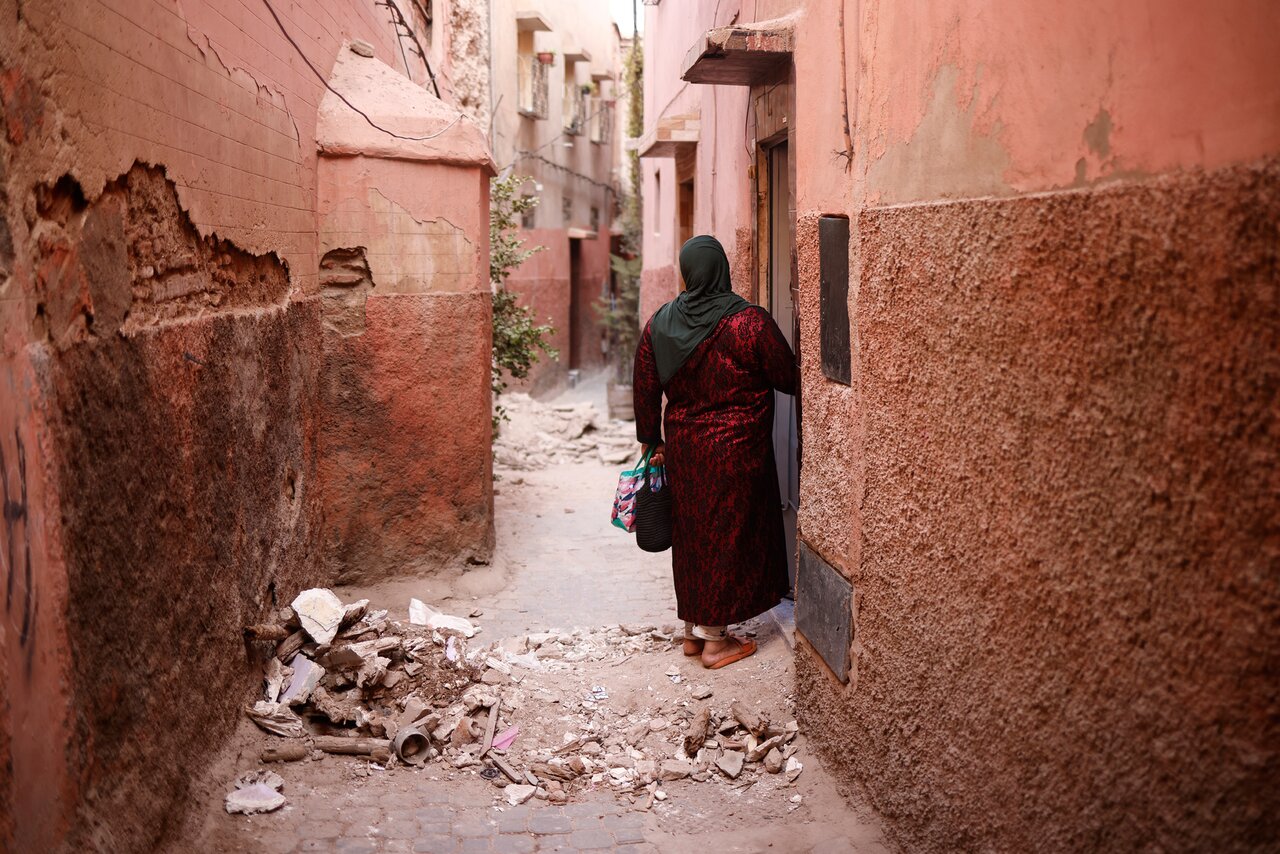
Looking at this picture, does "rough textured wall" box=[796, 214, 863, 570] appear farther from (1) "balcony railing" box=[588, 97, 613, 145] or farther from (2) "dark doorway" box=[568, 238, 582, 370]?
(1) "balcony railing" box=[588, 97, 613, 145]

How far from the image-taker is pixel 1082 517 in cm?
206

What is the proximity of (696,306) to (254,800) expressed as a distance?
2448mm

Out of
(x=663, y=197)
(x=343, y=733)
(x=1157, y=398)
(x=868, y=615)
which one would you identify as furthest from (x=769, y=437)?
(x=663, y=197)

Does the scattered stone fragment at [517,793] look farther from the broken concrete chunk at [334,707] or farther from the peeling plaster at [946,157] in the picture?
the peeling plaster at [946,157]

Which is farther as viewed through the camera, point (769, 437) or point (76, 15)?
point (769, 437)

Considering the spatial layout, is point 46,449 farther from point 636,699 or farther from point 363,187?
point 363,187

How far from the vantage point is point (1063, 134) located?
7.05ft

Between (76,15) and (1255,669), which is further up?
(76,15)

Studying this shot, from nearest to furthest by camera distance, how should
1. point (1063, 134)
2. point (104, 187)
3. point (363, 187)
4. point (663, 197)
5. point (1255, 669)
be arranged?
point (1255, 669)
point (1063, 134)
point (104, 187)
point (363, 187)
point (663, 197)

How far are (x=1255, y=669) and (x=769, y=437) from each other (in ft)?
9.81

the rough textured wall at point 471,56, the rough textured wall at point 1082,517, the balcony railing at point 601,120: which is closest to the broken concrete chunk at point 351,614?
the rough textured wall at point 1082,517

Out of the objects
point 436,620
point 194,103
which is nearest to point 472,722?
point 436,620

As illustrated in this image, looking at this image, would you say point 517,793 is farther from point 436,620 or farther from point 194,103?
point 194,103

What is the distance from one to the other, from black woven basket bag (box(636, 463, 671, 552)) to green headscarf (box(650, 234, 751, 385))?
0.49 metres
